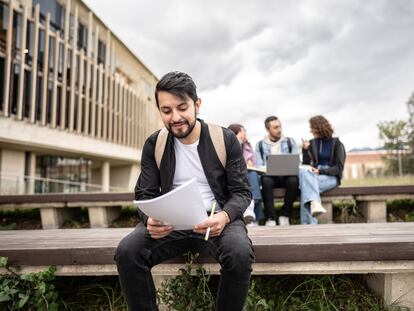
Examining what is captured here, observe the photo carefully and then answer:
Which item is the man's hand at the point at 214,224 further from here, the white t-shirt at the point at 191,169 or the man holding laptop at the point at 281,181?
the man holding laptop at the point at 281,181

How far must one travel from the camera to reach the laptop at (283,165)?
3914mm

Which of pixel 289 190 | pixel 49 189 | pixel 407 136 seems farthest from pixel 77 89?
pixel 407 136

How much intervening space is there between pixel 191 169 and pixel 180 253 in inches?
20.3

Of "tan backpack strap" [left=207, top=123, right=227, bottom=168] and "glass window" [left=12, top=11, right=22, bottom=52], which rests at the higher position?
"glass window" [left=12, top=11, right=22, bottom=52]

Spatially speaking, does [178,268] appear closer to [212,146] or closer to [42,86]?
[212,146]

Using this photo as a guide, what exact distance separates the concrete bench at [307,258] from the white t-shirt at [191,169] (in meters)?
0.40

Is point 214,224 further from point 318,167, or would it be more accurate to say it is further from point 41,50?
point 41,50

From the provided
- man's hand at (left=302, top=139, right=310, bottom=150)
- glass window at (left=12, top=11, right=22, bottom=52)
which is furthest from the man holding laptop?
glass window at (left=12, top=11, right=22, bottom=52)

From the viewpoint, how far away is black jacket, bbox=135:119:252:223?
1.93m

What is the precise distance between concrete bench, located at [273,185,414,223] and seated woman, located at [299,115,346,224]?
5.4 inches

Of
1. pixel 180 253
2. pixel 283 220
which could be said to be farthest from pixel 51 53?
pixel 180 253

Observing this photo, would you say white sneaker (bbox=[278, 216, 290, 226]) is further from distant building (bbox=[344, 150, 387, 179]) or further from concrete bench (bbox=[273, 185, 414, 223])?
distant building (bbox=[344, 150, 387, 179])

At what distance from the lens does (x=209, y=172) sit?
193cm

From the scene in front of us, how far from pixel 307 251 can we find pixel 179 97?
43.8 inches
